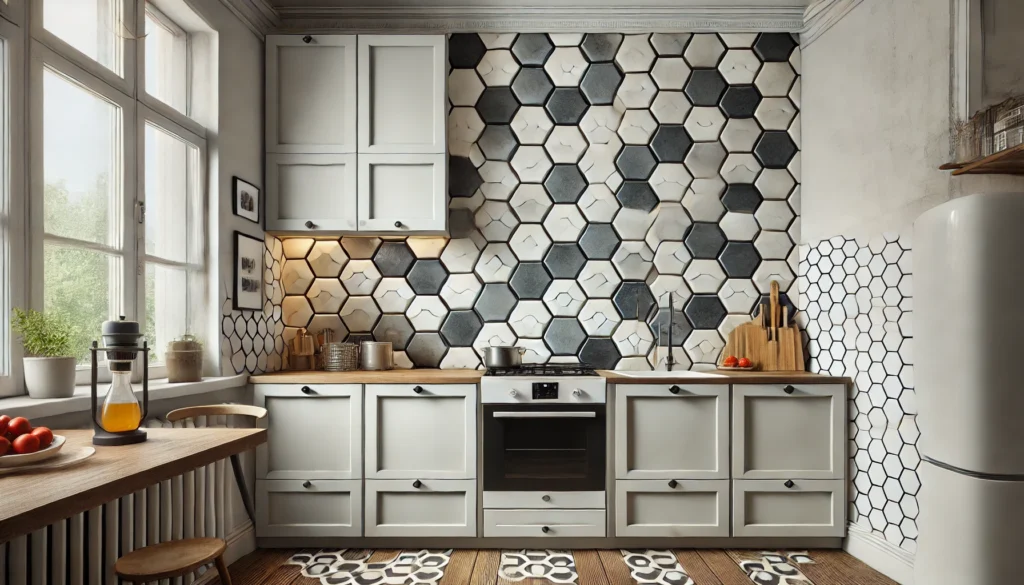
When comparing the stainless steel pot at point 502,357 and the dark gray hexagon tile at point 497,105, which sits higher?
the dark gray hexagon tile at point 497,105

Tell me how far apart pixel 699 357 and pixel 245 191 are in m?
2.75

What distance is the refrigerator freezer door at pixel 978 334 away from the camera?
1.99 metres

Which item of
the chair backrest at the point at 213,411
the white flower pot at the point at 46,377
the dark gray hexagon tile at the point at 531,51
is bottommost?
the chair backrest at the point at 213,411

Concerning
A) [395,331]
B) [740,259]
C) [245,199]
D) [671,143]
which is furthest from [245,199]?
[740,259]

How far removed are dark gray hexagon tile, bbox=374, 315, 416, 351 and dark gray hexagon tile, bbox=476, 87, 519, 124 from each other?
1.33m

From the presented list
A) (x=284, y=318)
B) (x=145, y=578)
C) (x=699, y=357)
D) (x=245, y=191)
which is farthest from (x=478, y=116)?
(x=145, y=578)

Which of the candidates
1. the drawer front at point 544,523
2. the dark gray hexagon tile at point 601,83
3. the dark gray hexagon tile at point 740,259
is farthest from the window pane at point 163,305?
the dark gray hexagon tile at point 740,259

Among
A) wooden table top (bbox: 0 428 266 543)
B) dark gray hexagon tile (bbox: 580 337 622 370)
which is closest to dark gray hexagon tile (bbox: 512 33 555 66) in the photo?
dark gray hexagon tile (bbox: 580 337 622 370)

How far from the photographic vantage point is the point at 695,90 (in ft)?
12.4

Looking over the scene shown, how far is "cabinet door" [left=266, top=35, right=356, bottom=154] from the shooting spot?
3.46 meters

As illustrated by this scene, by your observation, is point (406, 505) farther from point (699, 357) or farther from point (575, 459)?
point (699, 357)

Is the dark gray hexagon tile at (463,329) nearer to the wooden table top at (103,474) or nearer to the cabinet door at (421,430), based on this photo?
the cabinet door at (421,430)

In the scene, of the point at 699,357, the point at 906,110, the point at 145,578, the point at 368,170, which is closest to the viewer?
the point at 145,578

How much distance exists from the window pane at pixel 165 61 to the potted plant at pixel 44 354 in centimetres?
125
